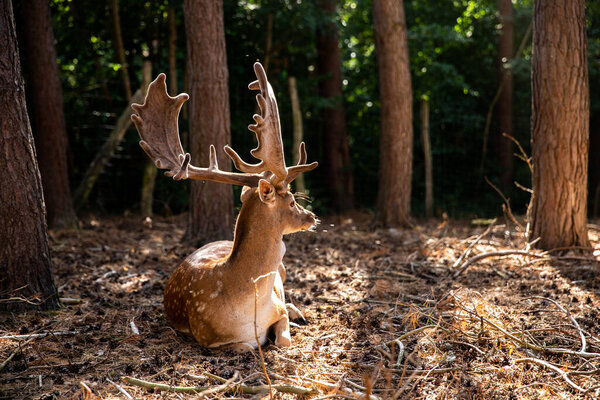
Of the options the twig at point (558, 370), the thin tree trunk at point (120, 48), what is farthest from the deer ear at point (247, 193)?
the thin tree trunk at point (120, 48)

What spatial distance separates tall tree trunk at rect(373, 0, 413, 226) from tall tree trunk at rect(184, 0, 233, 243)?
292 centimetres

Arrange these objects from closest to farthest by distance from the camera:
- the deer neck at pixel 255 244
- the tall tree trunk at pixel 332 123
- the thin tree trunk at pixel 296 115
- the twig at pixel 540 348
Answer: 1. the twig at pixel 540 348
2. the deer neck at pixel 255 244
3. the thin tree trunk at pixel 296 115
4. the tall tree trunk at pixel 332 123

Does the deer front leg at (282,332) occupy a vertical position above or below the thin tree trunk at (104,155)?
below

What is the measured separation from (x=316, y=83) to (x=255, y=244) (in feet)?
26.6

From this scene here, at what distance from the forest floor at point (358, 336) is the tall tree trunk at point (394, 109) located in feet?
7.78

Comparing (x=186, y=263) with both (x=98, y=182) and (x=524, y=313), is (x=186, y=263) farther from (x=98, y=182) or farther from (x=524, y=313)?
(x=98, y=182)

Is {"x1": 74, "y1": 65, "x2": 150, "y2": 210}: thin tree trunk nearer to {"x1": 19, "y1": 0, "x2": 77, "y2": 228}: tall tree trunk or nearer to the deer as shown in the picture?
{"x1": 19, "y1": 0, "x2": 77, "y2": 228}: tall tree trunk

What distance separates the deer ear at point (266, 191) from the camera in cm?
360

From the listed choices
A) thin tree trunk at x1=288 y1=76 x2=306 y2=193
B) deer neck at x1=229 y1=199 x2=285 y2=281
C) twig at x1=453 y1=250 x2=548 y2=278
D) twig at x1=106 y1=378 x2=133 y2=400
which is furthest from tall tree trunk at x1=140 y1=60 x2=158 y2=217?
twig at x1=106 y1=378 x2=133 y2=400

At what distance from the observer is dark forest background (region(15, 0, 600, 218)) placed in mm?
10273

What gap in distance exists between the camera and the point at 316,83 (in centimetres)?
1136

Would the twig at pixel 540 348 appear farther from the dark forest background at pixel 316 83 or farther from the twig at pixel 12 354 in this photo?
the dark forest background at pixel 316 83

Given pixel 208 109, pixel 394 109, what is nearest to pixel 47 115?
pixel 208 109

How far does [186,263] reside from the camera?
420 centimetres
